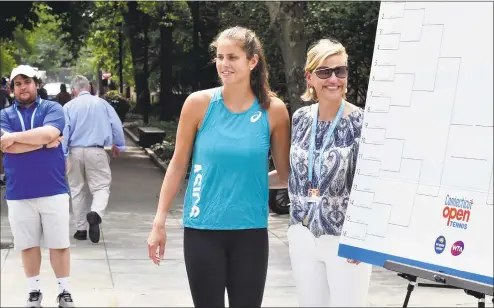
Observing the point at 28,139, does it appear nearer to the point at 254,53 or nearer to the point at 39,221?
the point at 39,221

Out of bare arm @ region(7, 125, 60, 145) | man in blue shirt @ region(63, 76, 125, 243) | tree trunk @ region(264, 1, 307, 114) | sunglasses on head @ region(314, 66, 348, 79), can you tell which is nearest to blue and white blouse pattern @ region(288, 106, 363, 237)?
sunglasses on head @ region(314, 66, 348, 79)

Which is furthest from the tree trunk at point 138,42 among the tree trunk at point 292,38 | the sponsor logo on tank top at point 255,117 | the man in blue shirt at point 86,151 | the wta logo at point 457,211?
the wta logo at point 457,211

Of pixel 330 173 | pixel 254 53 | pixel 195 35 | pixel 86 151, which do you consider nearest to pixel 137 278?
pixel 86 151

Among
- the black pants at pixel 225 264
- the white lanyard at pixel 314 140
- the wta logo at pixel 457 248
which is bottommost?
the black pants at pixel 225 264

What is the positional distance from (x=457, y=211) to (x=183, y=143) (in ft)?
5.03

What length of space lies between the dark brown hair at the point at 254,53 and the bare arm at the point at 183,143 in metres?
0.25

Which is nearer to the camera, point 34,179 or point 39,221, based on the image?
point 34,179

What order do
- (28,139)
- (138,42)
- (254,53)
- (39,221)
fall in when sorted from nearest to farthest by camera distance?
(254,53), (28,139), (39,221), (138,42)

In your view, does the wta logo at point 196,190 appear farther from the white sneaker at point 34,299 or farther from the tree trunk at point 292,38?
the tree trunk at point 292,38

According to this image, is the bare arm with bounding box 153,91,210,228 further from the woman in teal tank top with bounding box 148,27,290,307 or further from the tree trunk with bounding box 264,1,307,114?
the tree trunk with bounding box 264,1,307,114

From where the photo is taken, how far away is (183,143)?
13.1ft

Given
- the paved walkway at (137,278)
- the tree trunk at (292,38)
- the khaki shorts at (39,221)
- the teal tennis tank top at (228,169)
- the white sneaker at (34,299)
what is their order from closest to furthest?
1. the teal tennis tank top at (228,169)
2. the khaki shorts at (39,221)
3. the white sneaker at (34,299)
4. the paved walkway at (137,278)
5. the tree trunk at (292,38)

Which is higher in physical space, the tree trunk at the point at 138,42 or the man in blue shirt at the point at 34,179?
the tree trunk at the point at 138,42

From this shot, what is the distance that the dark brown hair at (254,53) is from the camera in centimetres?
396
